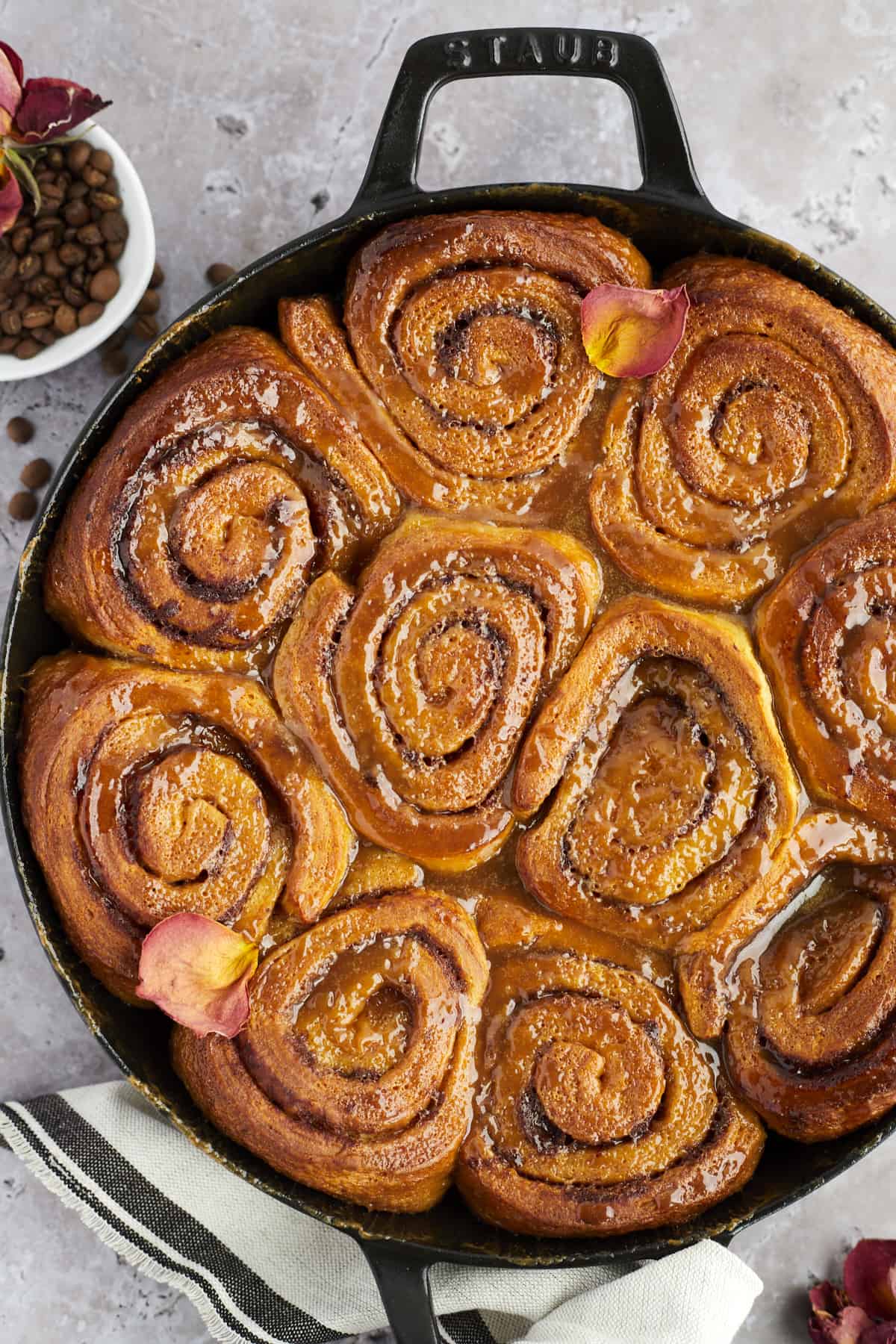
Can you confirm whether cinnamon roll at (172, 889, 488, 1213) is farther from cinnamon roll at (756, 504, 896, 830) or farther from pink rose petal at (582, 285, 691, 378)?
pink rose petal at (582, 285, 691, 378)

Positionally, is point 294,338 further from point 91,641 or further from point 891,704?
point 891,704

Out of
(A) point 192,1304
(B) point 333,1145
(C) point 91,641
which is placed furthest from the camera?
(A) point 192,1304

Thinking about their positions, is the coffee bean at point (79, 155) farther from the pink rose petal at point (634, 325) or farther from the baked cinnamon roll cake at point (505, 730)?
the pink rose petal at point (634, 325)

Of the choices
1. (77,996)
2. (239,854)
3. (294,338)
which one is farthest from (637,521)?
(77,996)

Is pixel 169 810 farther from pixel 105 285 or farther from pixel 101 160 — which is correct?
pixel 101 160

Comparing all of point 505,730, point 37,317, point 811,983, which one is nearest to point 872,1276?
point 811,983

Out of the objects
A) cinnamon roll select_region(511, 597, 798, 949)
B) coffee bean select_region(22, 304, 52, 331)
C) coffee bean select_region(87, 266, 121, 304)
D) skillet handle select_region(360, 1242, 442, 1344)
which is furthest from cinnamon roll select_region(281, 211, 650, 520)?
skillet handle select_region(360, 1242, 442, 1344)
